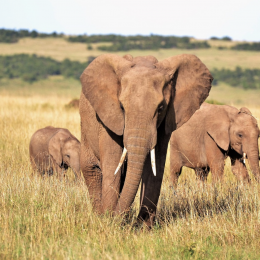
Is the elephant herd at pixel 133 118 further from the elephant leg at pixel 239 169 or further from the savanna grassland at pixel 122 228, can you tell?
the elephant leg at pixel 239 169

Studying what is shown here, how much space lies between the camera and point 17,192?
623 cm

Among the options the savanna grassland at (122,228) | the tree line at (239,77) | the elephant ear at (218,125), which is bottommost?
the tree line at (239,77)

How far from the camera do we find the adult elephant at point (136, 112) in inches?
192

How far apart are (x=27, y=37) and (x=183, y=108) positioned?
8370 cm

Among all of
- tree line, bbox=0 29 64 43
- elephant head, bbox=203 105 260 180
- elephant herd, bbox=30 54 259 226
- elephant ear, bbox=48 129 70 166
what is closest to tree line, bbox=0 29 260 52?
tree line, bbox=0 29 64 43

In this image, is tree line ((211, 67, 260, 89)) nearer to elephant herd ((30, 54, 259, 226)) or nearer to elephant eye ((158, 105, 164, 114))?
elephant herd ((30, 54, 259, 226))

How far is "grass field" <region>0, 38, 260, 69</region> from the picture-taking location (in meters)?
71.9

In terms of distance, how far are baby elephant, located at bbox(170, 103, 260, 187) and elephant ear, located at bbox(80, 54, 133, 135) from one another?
3.99 m

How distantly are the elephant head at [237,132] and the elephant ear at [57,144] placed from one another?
2952mm

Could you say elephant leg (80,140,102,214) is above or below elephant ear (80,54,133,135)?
below

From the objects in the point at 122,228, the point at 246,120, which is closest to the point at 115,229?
the point at 122,228

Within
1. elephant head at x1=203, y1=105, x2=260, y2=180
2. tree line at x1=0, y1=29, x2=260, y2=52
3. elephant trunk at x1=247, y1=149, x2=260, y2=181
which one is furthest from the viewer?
tree line at x1=0, y1=29, x2=260, y2=52

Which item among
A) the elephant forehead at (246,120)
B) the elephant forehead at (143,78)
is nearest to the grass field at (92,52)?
the elephant forehead at (246,120)

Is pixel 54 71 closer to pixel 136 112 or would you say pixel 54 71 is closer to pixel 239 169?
pixel 239 169
